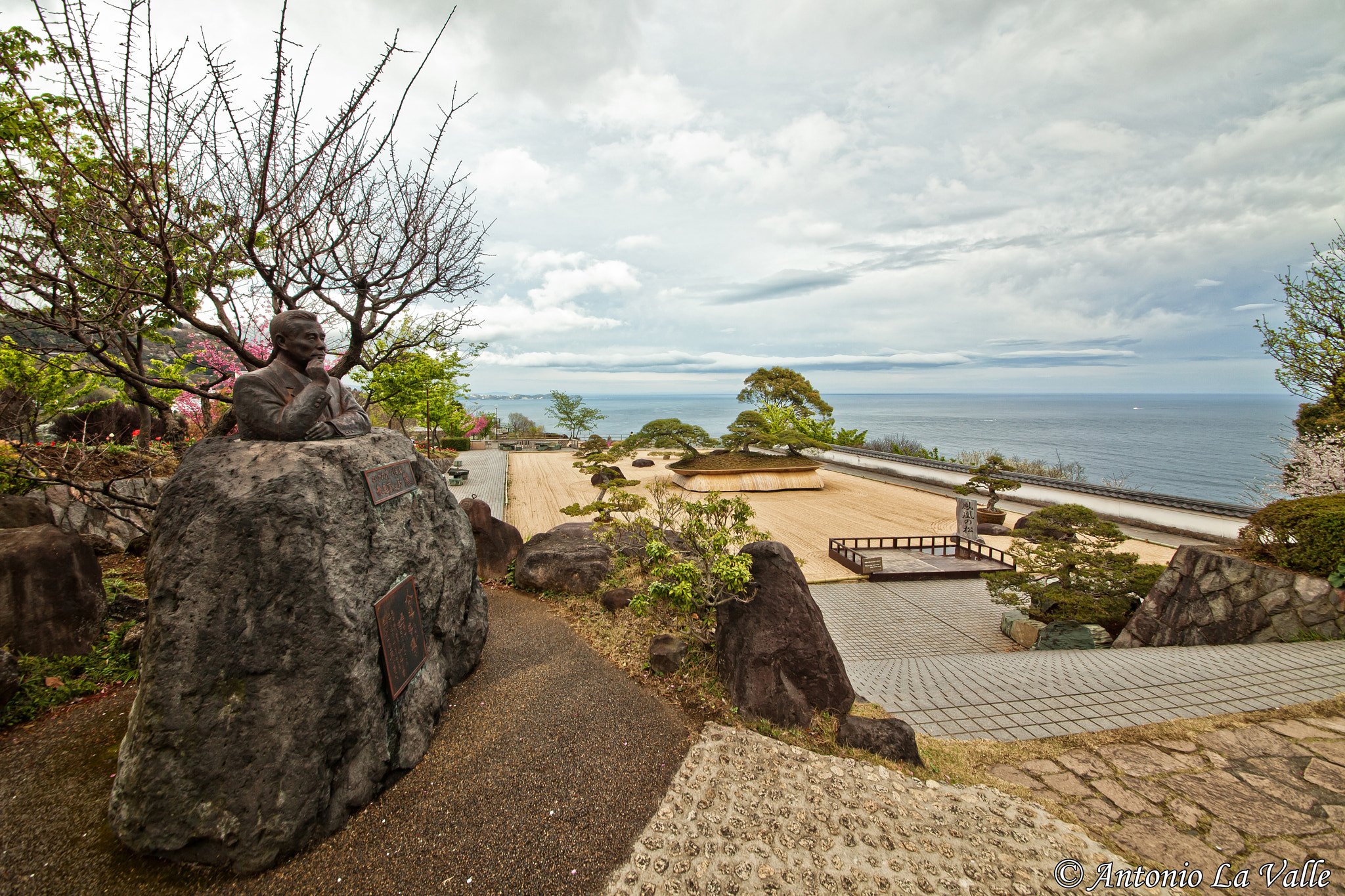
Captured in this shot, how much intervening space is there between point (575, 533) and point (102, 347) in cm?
684

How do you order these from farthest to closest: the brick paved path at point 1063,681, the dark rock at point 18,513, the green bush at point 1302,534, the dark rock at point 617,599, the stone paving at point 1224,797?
1. the dark rock at point 617,599
2. the green bush at point 1302,534
3. the dark rock at point 18,513
4. the brick paved path at point 1063,681
5. the stone paving at point 1224,797

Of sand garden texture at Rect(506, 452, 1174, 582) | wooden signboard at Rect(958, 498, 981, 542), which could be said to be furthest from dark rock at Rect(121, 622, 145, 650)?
wooden signboard at Rect(958, 498, 981, 542)

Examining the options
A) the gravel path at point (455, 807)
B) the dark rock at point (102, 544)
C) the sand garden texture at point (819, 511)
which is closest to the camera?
the gravel path at point (455, 807)

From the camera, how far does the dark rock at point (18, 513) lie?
6.32 meters

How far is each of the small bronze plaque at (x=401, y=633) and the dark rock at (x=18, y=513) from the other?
5691mm

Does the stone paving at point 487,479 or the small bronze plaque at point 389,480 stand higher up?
the small bronze plaque at point 389,480

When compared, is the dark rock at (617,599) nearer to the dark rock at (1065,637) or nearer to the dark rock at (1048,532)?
the dark rock at (1065,637)

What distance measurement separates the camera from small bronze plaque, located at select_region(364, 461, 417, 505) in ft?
13.3

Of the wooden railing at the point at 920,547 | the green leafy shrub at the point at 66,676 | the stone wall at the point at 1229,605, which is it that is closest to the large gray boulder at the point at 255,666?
the green leafy shrub at the point at 66,676

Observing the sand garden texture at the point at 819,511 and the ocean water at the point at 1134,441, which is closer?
the sand garden texture at the point at 819,511

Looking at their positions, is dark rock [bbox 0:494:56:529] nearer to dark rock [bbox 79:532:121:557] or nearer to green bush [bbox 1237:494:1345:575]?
dark rock [bbox 79:532:121:557]

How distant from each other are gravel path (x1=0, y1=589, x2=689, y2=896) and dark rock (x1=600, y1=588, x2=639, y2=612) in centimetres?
Result: 215

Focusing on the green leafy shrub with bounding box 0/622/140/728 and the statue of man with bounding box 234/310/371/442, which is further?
the green leafy shrub with bounding box 0/622/140/728

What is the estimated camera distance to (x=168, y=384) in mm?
4809
